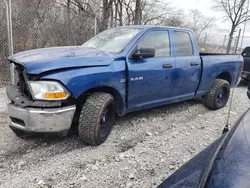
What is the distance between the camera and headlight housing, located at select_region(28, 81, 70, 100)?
9.28 ft

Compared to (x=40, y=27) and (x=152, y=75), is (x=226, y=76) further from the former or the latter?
(x=40, y=27)

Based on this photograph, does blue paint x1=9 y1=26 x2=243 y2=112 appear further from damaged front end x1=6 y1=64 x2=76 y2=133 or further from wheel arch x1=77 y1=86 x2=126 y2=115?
damaged front end x1=6 y1=64 x2=76 y2=133

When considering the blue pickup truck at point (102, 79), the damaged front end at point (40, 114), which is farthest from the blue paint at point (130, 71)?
the damaged front end at point (40, 114)

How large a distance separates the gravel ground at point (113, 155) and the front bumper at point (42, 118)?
424 mm

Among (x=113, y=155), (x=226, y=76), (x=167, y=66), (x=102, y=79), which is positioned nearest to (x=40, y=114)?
(x=102, y=79)

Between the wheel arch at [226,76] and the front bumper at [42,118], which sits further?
the wheel arch at [226,76]

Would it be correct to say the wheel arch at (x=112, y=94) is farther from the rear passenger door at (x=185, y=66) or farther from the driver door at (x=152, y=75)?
the rear passenger door at (x=185, y=66)

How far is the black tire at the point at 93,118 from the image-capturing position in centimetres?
314

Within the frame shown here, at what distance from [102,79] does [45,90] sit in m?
0.78

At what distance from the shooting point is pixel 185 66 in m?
4.61

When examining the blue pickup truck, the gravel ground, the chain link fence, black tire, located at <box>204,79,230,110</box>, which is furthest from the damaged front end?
the chain link fence

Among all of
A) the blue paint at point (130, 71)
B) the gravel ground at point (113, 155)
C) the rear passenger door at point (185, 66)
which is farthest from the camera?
the rear passenger door at point (185, 66)

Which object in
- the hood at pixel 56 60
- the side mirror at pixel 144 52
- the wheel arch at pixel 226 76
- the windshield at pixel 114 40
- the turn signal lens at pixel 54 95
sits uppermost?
the windshield at pixel 114 40

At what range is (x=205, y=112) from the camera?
5434mm
